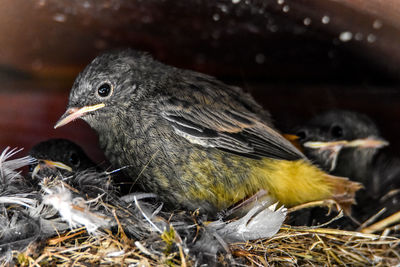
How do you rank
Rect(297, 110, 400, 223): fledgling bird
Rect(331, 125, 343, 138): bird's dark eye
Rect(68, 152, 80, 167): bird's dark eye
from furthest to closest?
Rect(331, 125, 343, 138): bird's dark eye
Rect(297, 110, 400, 223): fledgling bird
Rect(68, 152, 80, 167): bird's dark eye

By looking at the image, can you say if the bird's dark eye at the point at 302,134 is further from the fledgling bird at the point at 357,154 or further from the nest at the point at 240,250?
the nest at the point at 240,250

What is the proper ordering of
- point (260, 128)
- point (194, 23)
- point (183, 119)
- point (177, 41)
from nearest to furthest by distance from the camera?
point (183, 119) → point (260, 128) → point (194, 23) → point (177, 41)

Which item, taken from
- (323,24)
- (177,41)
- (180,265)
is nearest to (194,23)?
(177,41)

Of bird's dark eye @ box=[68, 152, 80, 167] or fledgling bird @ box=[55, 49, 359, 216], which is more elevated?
fledgling bird @ box=[55, 49, 359, 216]

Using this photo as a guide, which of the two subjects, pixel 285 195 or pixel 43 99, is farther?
pixel 43 99

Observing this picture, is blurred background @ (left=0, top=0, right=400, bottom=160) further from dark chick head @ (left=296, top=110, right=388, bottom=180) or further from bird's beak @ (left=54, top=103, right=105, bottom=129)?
bird's beak @ (left=54, top=103, right=105, bottom=129)

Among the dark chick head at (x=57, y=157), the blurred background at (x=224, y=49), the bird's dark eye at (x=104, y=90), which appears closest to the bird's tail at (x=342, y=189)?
the blurred background at (x=224, y=49)

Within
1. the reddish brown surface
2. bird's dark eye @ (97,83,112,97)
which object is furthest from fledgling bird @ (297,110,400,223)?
the reddish brown surface

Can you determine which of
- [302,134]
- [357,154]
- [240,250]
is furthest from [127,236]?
[357,154]

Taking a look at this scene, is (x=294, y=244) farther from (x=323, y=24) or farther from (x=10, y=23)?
(x=10, y=23)
